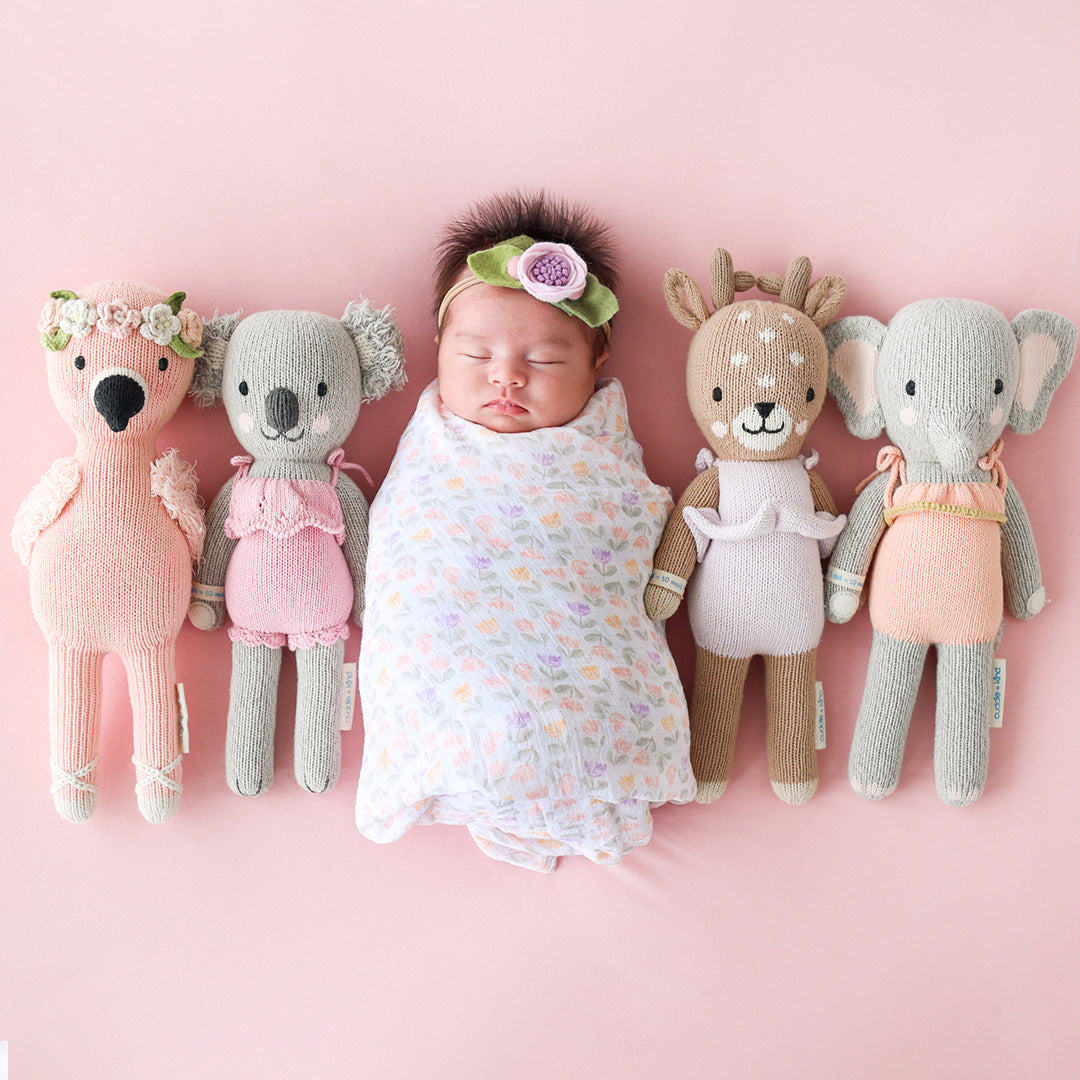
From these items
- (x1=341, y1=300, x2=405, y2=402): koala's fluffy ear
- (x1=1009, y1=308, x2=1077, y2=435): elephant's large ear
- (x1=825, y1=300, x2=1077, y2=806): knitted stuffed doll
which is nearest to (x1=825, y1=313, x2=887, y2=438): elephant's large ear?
(x1=825, y1=300, x2=1077, y2=806): knitted stuffed doll

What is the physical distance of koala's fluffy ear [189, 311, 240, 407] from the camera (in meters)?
1.50

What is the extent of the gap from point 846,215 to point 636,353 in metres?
0.44

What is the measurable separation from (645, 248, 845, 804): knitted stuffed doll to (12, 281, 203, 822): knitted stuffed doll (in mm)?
762

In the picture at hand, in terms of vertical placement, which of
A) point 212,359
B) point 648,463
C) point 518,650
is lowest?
point 518,650

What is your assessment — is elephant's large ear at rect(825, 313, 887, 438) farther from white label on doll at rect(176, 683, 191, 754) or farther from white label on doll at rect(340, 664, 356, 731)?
white label on doll at rect(176, 683, 191, 754)

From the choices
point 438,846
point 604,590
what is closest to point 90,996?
point 438,846

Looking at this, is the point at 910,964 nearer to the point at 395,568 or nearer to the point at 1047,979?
the point at 1047,979

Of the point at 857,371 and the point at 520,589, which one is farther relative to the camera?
the point at 857,371

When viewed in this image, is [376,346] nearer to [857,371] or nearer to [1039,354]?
[857,371]

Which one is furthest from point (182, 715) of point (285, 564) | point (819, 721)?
point (819, 721)

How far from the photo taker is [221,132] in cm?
161

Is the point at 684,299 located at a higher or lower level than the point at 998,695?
higher

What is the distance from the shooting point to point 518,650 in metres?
1.33

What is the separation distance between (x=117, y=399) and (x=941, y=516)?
4.18 feet
